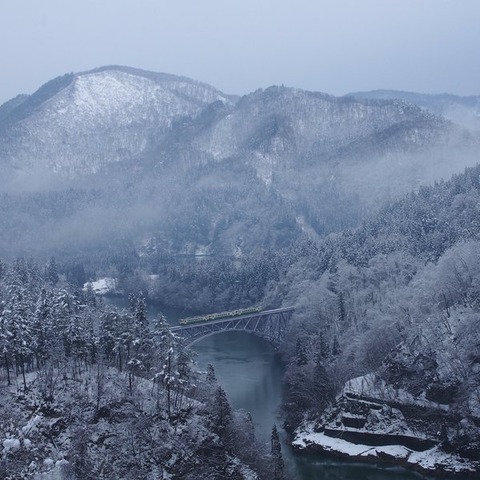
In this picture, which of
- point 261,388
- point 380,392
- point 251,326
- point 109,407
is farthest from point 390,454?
point 251,326

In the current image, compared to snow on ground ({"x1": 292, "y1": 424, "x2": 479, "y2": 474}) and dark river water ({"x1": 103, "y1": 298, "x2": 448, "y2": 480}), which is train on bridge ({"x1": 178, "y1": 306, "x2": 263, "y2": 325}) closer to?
dark river water ({"x1": 103, "y1": 298, "x2": 448, "y2": 480})

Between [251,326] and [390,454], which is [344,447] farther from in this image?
[251,326]

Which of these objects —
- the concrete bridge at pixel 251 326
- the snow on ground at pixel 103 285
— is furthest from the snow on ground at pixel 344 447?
the snow on ground at pixel 103 285

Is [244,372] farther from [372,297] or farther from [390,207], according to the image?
[390,207]

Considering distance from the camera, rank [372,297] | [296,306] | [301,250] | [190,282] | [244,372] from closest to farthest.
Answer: [244,372], [372,297], [296,306], [301,250], [190,282]

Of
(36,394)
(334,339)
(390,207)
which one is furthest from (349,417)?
(390,207)

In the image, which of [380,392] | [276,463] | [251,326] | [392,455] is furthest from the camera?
[251,326]
